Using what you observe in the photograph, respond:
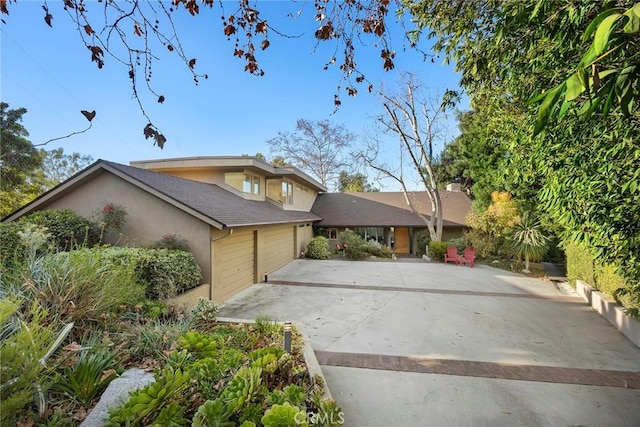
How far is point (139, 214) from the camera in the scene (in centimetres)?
870

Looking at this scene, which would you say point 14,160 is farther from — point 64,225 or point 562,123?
point 562,123

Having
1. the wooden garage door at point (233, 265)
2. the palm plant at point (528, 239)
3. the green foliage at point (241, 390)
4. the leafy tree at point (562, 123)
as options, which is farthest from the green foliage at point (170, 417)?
the palm plant at point (528, 239)

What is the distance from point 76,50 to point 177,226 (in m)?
6.31

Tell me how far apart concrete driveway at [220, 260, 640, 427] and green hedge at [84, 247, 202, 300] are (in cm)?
158

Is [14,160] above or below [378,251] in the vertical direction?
above

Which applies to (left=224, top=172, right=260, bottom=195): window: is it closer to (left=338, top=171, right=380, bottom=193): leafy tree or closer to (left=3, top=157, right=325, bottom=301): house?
(left=3, top=157, right=325, bottom=301): house

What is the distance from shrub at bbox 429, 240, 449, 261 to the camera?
16.6m

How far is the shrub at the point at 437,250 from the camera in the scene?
16.6 metres

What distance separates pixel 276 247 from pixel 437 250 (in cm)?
975

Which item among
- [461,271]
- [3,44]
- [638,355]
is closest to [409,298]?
[638,355]

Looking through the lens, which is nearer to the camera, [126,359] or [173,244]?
[126,359]

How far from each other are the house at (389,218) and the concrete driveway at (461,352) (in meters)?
9.70

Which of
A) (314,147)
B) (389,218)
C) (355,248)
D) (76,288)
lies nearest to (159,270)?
(76,288)

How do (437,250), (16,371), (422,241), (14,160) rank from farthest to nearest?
(422,241), (437,250), (14,160), (16,371)
